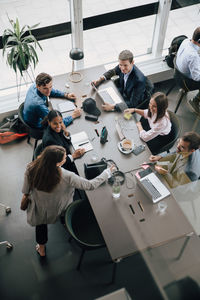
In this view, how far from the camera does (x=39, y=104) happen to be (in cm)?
383

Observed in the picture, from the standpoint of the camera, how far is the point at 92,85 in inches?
168

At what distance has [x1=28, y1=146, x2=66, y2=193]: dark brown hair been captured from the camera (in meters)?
2.80

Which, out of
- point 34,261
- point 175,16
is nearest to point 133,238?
point 34,261

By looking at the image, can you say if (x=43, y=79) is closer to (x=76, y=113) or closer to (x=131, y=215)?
(x=76, y=113)

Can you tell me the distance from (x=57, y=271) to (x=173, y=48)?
4.01m

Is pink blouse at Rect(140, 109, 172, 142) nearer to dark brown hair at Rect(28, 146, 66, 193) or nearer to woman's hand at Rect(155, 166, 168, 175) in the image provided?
woman's hand at Rect(155, 166, 168, 175)

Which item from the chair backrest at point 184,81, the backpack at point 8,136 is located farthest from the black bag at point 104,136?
the chair backrest at point 184,81

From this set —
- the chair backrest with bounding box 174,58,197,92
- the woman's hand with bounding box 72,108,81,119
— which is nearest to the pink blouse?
the woman's hand with bounding box 72,108,81,119

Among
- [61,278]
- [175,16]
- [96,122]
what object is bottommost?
[61,278]

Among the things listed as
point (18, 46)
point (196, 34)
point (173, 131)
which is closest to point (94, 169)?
point (173, 131)

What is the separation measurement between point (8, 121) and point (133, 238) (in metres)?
2.86

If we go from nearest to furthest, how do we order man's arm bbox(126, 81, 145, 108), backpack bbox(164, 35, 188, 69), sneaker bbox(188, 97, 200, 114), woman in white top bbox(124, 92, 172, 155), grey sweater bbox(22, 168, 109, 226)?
grey sweater bbox(22, 168, 109, 226) → woman in white top bbox(124, 92, 172, 155) → man's arm bbox(126, 81, 145, 108) → sneaker bbox(188, 97, 200, 114) → backpack bbox(164, 35, 188, 69)

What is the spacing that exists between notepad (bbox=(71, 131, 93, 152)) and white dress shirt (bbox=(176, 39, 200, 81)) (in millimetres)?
1980

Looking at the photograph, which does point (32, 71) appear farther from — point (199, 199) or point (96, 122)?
point (199, 199)
